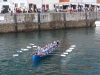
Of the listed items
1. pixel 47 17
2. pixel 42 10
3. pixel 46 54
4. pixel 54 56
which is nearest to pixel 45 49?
pixel 46 54

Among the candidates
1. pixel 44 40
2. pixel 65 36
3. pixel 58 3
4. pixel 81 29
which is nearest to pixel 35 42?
pixel 44 40

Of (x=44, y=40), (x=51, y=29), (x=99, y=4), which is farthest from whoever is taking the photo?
(x=99, y=4)

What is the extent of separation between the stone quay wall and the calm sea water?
119 inches

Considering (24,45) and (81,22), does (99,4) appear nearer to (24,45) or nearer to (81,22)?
(81,22)

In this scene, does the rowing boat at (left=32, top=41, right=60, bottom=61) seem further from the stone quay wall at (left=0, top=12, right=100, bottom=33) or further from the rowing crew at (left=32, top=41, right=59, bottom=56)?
the stone quay wall at (left=0, top=12, right=100, bottom=33)

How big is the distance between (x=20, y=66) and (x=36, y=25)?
116 ft

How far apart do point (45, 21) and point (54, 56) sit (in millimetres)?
30342

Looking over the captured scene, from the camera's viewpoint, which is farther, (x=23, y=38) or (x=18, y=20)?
(x=18, y=20)

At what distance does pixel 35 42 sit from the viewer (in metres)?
63.5

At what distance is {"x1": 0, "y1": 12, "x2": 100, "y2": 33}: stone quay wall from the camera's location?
7594 centimetres

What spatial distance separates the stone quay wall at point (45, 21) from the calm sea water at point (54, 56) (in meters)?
3.02

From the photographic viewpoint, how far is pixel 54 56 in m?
51.7

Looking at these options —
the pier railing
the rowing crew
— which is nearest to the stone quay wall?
the pier railing

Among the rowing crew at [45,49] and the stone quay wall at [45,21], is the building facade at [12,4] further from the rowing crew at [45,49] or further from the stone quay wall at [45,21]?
the rowing crew at [45,49]
